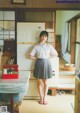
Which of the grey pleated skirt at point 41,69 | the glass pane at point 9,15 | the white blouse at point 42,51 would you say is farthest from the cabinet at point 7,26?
the grey pleated skirt at point 41,69

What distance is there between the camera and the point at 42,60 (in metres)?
4.57

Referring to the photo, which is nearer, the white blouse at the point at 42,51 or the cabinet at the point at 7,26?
the white blouse at the point at 42,51

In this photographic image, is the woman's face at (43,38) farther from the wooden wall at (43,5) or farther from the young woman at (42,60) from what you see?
the wooden wall at (43,5)

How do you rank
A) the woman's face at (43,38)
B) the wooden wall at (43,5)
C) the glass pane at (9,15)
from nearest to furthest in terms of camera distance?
1. the woman's face at (43,38)
2. the wooden wall at (43,5)
3. the glass pane at (9,15)

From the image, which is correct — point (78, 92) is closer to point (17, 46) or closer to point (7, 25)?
point (17, 46)

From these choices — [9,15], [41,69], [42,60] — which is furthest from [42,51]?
[9,15]

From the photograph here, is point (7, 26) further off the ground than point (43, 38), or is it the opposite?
point (7, 26)

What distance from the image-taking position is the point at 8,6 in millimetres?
4633

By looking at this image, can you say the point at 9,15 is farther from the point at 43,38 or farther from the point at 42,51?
the point at 42,51

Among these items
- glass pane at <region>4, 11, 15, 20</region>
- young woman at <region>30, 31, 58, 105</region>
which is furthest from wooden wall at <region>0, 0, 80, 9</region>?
young woman at <region>30, 31, 58, 105</region>

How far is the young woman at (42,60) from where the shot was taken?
4559 millimetres

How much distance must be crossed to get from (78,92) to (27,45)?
184 cm

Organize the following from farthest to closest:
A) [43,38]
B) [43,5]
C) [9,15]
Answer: [9,15], [43,5], [43,38]

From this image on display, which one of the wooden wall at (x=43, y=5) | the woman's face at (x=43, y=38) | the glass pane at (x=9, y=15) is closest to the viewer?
the woman's face at (x=43, y=38)
